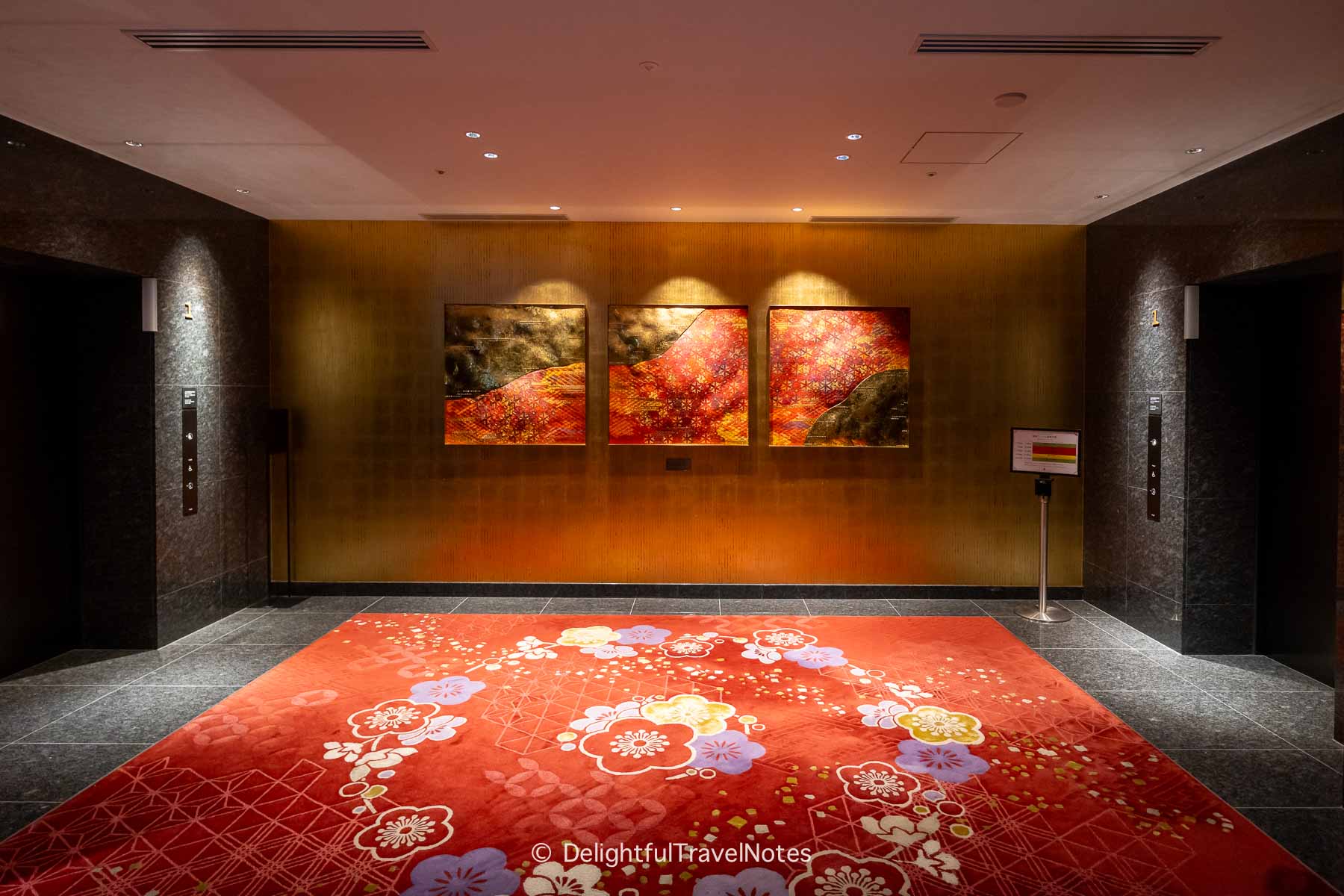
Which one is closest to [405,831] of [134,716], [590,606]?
[134,716]

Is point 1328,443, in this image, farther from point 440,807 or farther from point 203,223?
point 203,223

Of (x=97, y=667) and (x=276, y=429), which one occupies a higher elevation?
(x=276, y=429)

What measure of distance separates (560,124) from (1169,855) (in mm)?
4627

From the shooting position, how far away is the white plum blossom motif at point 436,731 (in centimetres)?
392

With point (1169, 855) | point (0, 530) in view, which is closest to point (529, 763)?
point (1169, 855)

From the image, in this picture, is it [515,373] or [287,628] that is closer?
[287,628]

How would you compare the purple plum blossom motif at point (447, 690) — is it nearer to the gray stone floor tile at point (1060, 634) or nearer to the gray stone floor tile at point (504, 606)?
the gray stone floor tile at point (504, 606)

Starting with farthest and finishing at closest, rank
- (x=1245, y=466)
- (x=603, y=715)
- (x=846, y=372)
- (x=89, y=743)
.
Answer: (x=846, y=372), (x=1245, y=466), (x=603, y=715), (x=89, y=743)

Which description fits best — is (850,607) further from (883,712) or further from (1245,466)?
(1245,466)

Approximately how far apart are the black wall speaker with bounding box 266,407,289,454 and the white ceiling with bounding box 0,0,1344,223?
1.89m

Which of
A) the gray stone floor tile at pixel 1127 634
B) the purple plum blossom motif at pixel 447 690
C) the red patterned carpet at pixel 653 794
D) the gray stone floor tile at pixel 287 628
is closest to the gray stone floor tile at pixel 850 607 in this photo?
the red patterned carpet at pixel 653 794

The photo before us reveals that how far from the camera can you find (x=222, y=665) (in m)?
5.09

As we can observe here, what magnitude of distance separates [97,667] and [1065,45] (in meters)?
6.80

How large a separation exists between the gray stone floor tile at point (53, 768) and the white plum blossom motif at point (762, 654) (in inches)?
141
